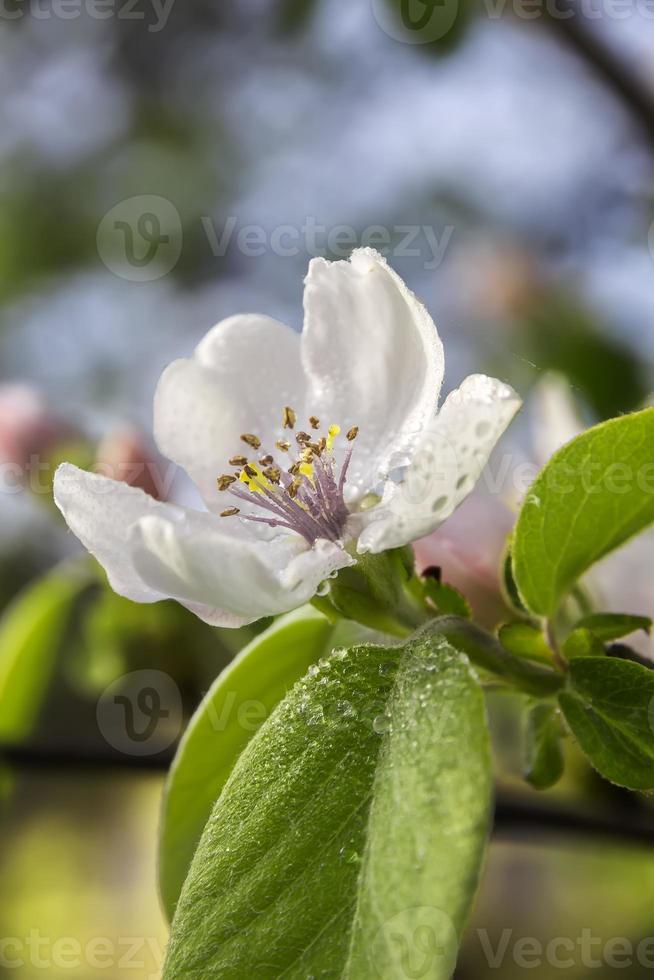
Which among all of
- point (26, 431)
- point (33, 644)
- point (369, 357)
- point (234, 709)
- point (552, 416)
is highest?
point (369, 357)

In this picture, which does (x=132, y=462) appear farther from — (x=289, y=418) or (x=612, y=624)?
(x=612, y=624)

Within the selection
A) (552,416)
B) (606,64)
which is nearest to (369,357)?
(552,416)

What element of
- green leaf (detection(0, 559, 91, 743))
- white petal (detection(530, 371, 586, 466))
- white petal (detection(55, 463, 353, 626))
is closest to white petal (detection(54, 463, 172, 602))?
white petal (detection(55, 463, 353, 626))

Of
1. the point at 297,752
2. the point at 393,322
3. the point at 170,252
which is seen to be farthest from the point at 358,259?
the point at 170,252

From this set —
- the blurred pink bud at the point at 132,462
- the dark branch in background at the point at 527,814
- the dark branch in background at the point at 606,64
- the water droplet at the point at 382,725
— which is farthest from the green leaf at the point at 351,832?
the dark branch in background at the point at 606,64

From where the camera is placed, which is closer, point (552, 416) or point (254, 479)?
point (254, 479)

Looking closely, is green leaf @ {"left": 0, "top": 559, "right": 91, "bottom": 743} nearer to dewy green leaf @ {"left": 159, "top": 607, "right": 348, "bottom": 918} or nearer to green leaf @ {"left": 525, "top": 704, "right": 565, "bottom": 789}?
dewy green leaf @ {"left": 159, "top": 607, "right": 348, "bottom": 918}
